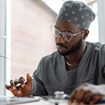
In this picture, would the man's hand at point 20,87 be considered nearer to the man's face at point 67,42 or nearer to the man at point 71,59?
the man at point 71,59

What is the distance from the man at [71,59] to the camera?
4.38 ft

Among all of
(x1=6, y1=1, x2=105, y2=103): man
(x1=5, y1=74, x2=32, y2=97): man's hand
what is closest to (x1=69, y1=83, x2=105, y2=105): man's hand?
(x1=5, y1=74, x2=32, y2=97): man's hand

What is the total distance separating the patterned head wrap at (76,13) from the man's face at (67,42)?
A: 0.03 metres

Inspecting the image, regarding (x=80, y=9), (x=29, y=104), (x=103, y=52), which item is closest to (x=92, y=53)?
(x=103, y=52)

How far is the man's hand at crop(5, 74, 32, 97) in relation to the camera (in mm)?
1168

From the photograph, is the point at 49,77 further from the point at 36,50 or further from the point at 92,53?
the point at 36,50

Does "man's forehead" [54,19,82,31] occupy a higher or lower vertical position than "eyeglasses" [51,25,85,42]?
higher

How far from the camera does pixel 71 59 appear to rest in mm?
1501

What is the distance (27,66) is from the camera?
208 centimetres

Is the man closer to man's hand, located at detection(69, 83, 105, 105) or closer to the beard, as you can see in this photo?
the beard

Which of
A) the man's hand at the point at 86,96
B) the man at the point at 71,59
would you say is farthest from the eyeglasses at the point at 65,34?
the man's hand at the point at 86,96

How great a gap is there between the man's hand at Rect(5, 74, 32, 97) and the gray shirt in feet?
0.78

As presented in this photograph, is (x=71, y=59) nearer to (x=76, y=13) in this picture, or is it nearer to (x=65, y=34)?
(x=65, y=34)

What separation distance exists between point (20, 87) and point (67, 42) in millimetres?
422
